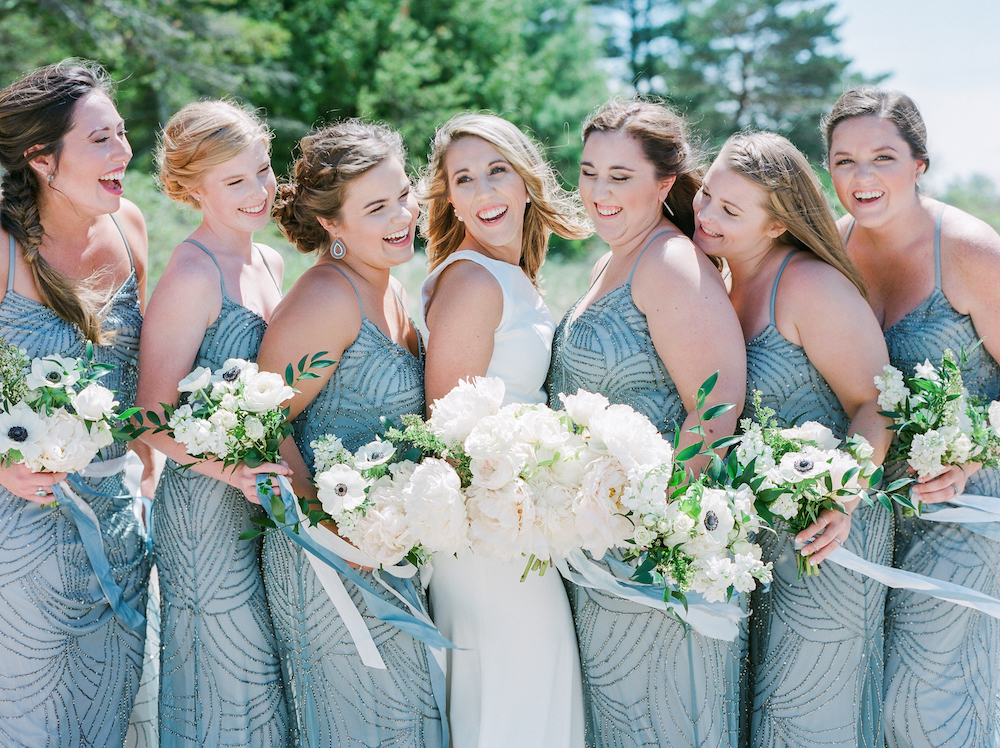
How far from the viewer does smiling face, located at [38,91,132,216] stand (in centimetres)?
365

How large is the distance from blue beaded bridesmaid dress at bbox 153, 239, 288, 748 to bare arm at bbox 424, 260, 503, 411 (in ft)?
2.54

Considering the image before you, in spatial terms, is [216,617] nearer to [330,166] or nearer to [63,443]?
[63,443]

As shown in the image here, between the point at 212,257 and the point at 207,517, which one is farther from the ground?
the point at 212,257

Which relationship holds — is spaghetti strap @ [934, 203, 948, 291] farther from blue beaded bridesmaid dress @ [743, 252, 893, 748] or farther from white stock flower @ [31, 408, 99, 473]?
white stock flower @ [31, 408, 99, 473]

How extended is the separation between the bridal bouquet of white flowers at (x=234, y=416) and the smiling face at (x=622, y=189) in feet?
4.61

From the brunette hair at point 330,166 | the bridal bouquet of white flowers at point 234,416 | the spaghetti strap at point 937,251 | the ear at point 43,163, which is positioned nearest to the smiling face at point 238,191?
the brunette hair at point 330,166

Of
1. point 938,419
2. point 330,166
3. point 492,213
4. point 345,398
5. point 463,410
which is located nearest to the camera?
point 463,410

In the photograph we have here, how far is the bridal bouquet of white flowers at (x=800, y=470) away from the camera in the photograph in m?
2.99

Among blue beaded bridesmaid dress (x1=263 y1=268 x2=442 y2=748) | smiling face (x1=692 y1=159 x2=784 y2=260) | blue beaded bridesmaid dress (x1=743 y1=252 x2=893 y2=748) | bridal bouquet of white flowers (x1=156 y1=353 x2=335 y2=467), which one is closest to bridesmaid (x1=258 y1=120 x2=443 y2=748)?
blue beaded bridesmaid dress (x1=263 y1=268 x2=442 y2=748)

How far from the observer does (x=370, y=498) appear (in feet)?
9.95

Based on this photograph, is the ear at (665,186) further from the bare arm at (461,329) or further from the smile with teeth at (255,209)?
the smile with teeth at (255,209)

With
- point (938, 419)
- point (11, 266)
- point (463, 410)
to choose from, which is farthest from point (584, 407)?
point (11, 266)

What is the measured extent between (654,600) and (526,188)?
76.1 inches

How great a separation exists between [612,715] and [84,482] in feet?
7.89
